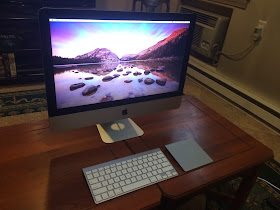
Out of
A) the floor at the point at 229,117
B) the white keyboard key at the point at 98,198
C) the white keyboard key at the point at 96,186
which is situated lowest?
the floor at the point at 229,117

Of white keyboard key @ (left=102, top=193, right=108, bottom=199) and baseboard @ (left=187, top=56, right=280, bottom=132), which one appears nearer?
white keyboard key @ (left=102, top=193, right=108, bottom=199)

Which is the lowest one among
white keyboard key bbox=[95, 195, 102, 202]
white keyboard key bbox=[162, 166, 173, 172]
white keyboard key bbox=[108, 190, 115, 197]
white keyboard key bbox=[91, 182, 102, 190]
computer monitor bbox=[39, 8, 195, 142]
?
white keyboard key bbox=[95, 195, 102, 202]

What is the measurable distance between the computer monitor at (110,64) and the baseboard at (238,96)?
5.02 feet

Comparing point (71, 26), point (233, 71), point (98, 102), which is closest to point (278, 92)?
point (233, 71)

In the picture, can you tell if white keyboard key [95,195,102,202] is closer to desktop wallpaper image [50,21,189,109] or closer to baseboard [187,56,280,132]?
desktop wallpaper image [50,21,189,109]

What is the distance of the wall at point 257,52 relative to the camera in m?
2.09

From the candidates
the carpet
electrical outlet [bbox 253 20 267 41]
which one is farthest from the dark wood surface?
electrical outlet [bbox 253 20 267 41]

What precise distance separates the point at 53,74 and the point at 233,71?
224 centimetres

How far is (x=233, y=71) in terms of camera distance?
257cm

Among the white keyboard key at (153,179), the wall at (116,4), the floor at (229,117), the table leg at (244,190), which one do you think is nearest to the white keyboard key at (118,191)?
the white keyboard key at (153,179)

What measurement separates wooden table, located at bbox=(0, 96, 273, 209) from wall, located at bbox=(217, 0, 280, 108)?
51.3 inches

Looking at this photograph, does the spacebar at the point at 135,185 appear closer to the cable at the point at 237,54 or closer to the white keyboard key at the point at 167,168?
the white keyboard key at the point at 167,168

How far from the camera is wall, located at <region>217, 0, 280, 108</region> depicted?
2.09 m

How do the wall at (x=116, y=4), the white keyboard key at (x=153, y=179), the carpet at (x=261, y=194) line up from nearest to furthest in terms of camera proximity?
the white keyboard key at (x=153, y=179)
the carpet at (x=261, y=194)
the wall at (x=116, y=4)
